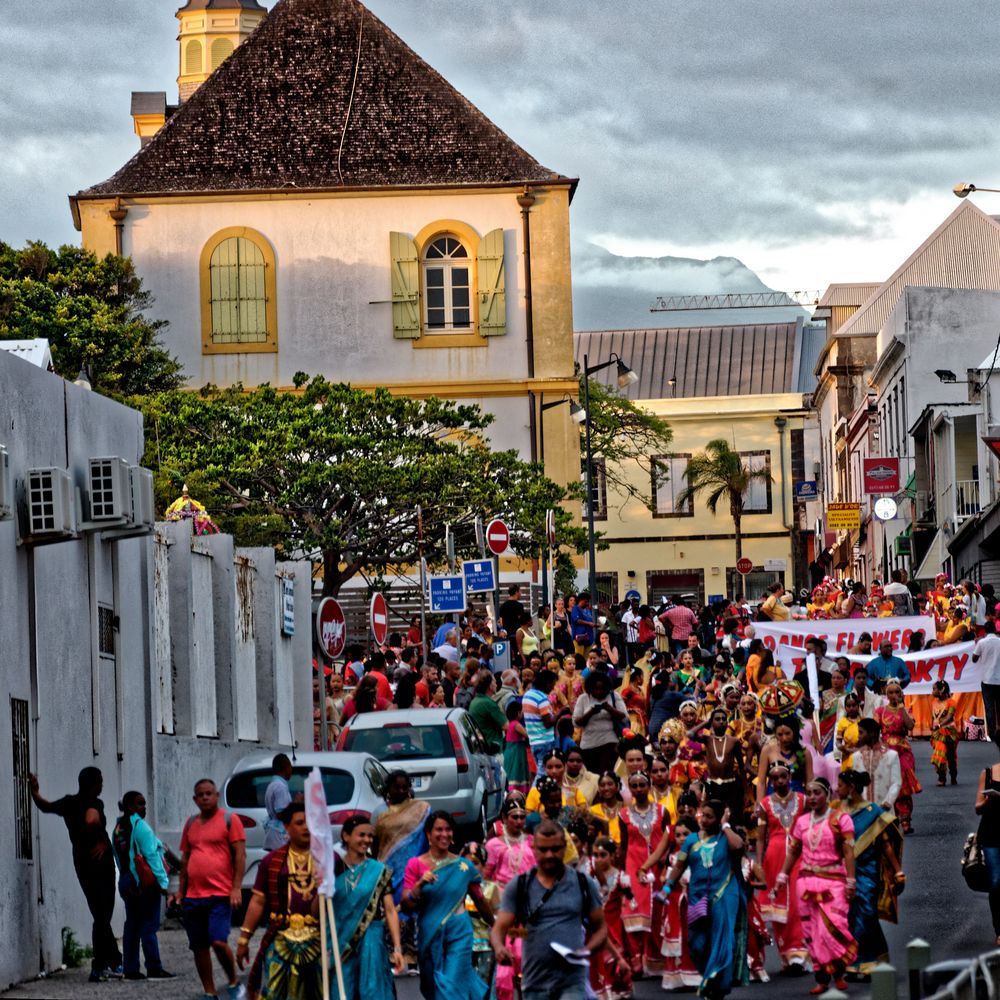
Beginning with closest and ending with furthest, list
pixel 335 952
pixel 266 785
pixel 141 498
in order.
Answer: pixel 335 952, pixel 266 785, pixel 141 498

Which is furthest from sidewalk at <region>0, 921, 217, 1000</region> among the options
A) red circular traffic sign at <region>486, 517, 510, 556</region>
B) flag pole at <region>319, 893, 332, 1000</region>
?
red circular traffic sign at <region>486, 517, 510, 556</region>

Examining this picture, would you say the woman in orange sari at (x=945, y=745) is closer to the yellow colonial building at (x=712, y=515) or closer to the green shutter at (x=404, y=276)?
the green shutter at (x=404, y=276)

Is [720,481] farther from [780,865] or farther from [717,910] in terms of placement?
→ [717,910]

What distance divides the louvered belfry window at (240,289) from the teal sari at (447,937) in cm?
4295

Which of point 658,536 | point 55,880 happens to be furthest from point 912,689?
point 658,536

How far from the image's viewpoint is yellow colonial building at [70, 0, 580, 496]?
5572 cm

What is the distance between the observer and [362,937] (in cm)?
1302

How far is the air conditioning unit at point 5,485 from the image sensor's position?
672 inches

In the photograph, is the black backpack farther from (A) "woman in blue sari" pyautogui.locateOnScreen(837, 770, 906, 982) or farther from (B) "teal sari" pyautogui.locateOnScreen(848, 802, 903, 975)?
(A) "woman in blue sari" pyautogui.locateOnScreen(837, 770, 906, 982)

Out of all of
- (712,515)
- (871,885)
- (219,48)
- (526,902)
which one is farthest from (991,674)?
(219,48)

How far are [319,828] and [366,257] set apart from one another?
4483 centimetres

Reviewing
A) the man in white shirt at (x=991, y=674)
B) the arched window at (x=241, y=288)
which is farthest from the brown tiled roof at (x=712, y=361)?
the man in white shirt at (x=991, y=674)

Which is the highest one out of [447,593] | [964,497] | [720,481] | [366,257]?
[366,257]

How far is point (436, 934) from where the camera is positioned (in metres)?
14.0
